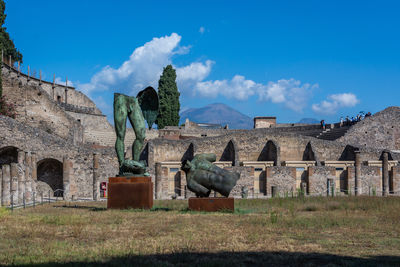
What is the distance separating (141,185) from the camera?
13.1 meters

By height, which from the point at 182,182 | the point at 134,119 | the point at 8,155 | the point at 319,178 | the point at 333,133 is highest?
the point at 333,133

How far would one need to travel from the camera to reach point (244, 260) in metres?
6.40

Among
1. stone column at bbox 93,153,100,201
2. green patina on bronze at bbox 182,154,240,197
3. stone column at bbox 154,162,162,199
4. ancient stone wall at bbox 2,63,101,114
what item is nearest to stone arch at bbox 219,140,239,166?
stone column at bbox 154,162,162,199

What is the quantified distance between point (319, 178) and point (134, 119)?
2096cm

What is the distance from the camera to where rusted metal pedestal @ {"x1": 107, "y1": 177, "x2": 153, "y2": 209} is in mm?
13133

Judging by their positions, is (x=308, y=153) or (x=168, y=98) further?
(x=168, y=98)

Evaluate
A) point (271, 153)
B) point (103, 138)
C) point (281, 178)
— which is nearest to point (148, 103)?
point (281, 178)

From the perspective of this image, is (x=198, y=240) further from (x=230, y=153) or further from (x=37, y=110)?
(x=37, y=110)

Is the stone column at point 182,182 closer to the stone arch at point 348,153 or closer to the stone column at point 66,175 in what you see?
the stone column at point 66,175

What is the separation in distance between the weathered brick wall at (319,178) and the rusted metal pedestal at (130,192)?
20.4 meters

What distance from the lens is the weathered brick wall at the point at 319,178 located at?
31562 mm

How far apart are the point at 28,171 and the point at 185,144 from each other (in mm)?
17088

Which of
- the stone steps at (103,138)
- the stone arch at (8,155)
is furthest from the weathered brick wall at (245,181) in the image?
the stone steps at (103,138)

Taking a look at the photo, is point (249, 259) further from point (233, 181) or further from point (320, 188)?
point (320, 188)
